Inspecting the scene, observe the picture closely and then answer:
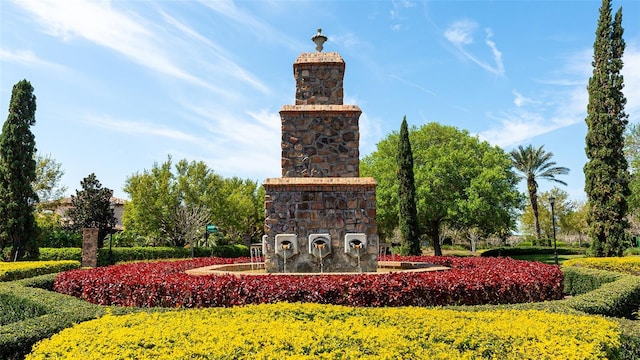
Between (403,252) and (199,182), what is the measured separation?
61.6 ft

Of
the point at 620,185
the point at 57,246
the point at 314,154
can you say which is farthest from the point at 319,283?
the point at 57,246

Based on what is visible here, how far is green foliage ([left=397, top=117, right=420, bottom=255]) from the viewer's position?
25344mm

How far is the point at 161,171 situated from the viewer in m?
34.7

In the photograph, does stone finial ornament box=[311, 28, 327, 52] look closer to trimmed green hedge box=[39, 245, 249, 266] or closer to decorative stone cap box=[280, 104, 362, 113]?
decorative stone cap box=[280, 104, 362, 113]

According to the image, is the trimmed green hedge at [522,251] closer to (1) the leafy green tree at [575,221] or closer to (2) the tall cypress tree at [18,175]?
(1) the leafy green tree at [575,221]

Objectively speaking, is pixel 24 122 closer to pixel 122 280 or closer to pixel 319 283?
pixel 122 280

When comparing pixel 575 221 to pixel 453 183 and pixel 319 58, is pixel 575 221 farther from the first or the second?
pixel 319 58

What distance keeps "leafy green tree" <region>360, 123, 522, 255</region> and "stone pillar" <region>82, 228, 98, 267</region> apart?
55.2ft

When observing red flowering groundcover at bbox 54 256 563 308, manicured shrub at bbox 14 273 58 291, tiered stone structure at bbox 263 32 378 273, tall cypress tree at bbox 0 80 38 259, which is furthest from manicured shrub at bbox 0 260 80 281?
tiered stone structure at bbox 263 32 378 273

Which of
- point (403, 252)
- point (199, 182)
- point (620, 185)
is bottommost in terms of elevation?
point (403, 252)

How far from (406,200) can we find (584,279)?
14.0 metres

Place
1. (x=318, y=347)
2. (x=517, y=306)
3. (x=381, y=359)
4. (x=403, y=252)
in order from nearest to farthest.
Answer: (x=381, y=359)
(x=318, y=347)
(x=517, y=306)
(x=403, y=252)

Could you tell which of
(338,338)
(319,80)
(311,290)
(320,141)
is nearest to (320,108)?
(320,141)

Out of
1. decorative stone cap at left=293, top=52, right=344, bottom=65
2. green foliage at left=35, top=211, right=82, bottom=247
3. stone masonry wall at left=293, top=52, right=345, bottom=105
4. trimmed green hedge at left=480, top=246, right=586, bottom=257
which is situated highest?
decorative stone cap at left=293, top=52, right=344, bottom=65
